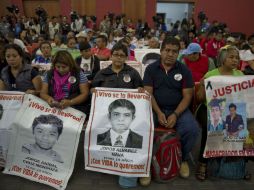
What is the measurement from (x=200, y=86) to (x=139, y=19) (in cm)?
1391

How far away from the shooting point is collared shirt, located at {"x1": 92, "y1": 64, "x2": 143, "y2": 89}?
368cm

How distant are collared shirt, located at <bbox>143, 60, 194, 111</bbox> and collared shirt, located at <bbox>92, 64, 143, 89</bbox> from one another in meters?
0.20

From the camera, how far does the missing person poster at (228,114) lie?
10.7 feet

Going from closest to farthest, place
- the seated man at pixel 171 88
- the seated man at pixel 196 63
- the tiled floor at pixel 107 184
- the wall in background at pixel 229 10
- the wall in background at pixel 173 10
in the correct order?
1. the tiled floor at pixel 107 184
2. the seated man at pixel 171 88
3. the seated man at pixel 196 63
4. the wall in background at pixel 229 10
5. the wall in background at pixel 173 10

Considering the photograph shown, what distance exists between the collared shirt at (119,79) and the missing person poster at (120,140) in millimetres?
466

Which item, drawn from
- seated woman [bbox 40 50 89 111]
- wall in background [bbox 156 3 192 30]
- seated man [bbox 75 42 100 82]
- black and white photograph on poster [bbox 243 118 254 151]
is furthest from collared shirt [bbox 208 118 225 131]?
wall in background [bbox 156 3 192 30]

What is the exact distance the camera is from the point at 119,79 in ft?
12.1

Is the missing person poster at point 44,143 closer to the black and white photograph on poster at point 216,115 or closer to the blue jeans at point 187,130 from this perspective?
the blue jeans at point 187,130

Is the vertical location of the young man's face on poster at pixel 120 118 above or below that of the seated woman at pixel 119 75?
below

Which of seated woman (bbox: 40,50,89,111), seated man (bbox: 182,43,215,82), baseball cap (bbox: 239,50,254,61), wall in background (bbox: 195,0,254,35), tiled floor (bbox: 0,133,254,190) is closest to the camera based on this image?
tiled floor (bbox: 0,133,254,190)

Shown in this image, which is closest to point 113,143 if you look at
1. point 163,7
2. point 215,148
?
point 215,148

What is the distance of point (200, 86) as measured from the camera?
341cm

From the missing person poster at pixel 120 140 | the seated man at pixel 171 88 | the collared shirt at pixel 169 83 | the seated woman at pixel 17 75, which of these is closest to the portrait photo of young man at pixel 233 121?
the seated man at pixel 171 88

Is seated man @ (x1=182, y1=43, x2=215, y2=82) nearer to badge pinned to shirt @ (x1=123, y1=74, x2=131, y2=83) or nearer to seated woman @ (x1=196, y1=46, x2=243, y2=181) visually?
seated woman @ (x1=196, y1=46, x2=243, y2=181)
